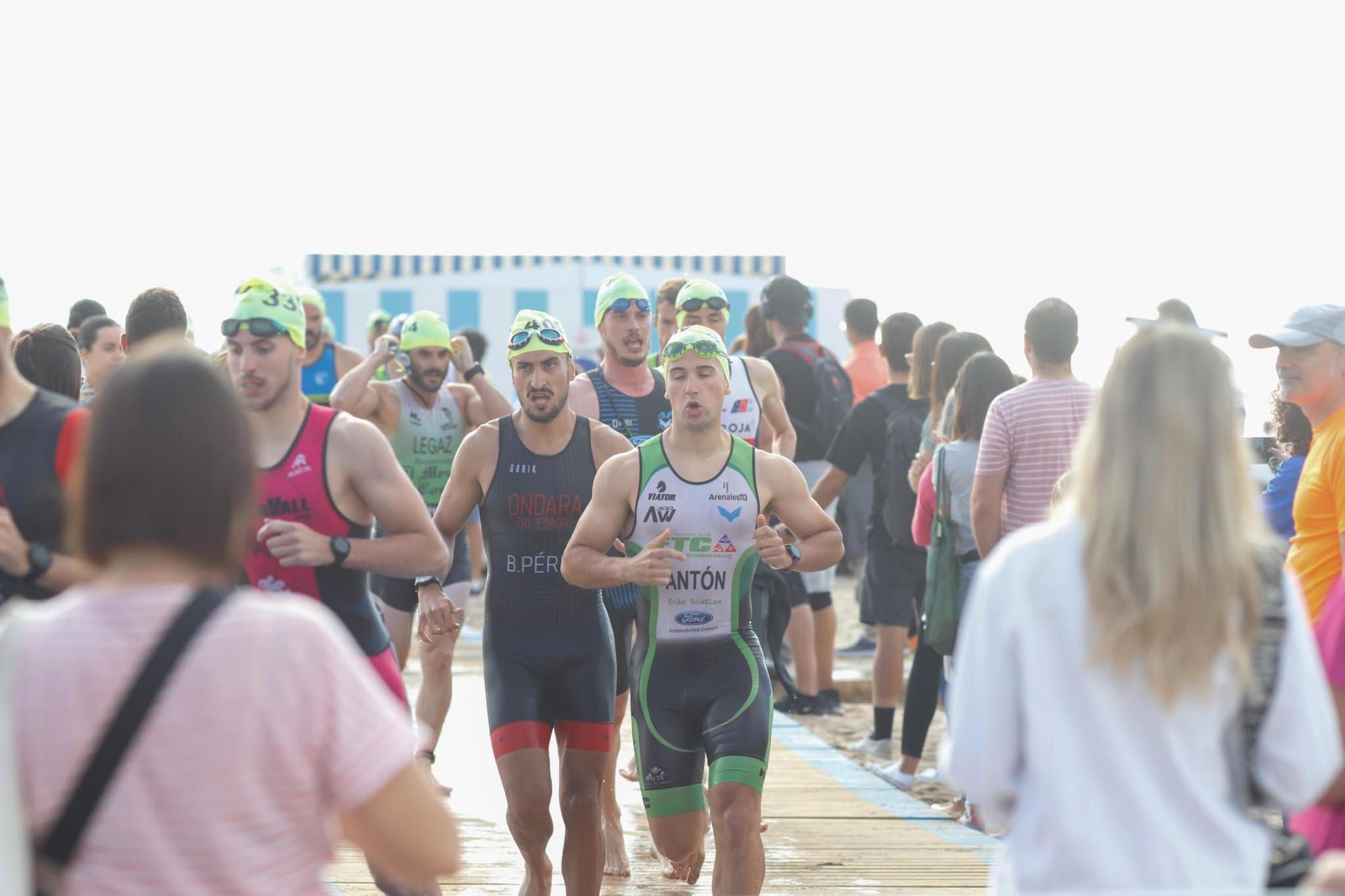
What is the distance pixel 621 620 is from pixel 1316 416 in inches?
123

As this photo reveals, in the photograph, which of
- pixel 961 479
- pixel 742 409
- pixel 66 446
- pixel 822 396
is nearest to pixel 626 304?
pixel 742 409

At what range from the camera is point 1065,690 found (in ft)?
7.98

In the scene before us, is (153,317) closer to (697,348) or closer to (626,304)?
(697,348)

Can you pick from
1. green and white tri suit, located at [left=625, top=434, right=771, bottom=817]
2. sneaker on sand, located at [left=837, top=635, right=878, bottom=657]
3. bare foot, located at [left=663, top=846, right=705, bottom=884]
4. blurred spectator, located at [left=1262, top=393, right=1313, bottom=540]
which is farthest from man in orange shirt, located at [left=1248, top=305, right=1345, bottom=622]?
sneaker on sand, located at [left=837, top=635, right=878, bottom=657]

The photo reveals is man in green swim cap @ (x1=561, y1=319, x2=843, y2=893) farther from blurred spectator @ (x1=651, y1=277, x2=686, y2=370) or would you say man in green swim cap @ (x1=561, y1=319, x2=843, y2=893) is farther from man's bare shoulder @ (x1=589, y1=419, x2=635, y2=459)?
blurred spectator @ (x1=651, y1=277, x2=686, y2=370)

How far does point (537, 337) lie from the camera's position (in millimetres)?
5988

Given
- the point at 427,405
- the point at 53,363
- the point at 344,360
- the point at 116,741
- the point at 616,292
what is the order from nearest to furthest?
the point at 116,741 → the point at 53,363 → the point at 616,292 → the point at 427,405 → the point at 344,360

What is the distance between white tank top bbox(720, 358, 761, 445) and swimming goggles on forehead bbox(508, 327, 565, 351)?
5.05 feet

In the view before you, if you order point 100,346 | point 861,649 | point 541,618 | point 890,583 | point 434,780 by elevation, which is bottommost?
point 861,649

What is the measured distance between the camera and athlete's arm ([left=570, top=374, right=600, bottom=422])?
6.97m

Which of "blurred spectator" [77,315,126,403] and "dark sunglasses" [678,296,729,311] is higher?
"dark sunglasses" [678,296,729,311]

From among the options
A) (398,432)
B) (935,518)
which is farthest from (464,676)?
(935,518)

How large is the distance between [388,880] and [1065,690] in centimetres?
254

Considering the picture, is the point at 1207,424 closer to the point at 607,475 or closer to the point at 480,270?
the point at 607,475
